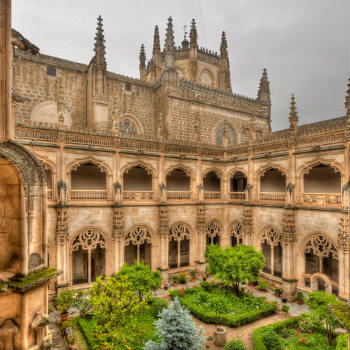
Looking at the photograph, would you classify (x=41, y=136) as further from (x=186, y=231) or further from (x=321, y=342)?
(x=321, y=342)

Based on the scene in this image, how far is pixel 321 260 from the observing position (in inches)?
575

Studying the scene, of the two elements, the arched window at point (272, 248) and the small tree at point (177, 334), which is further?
the arched window at point (272, 248)

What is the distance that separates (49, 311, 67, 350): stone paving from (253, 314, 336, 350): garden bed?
330 inches

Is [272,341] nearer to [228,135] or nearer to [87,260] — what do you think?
[87,260]

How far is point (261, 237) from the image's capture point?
18.0 metres

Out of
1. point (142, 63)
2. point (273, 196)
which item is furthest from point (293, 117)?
point (142, 63)

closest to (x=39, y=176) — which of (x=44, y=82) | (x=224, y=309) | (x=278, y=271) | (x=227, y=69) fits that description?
(x=224, y=309)

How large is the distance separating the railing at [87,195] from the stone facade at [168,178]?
7 cm

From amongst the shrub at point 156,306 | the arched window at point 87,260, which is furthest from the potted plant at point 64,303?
the shrub at point 156,306

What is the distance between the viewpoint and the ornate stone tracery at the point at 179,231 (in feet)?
61.4

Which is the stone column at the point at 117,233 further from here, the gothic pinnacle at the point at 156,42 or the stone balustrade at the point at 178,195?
the gothic pinnacle at the point at 156,42

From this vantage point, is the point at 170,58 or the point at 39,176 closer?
the point at 39,176

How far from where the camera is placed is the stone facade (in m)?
14.5

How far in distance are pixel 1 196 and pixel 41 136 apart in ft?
39.1
